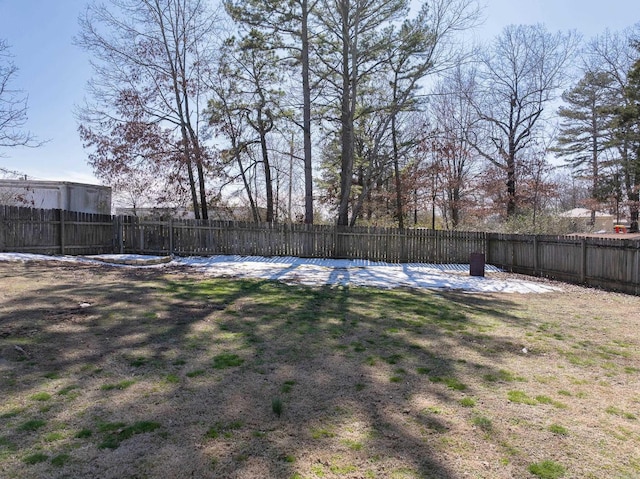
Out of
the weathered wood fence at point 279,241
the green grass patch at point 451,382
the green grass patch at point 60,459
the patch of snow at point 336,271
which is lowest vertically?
the green grass patch at point 451,382

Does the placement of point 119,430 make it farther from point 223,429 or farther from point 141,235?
point 141,235

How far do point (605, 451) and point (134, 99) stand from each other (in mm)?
17567

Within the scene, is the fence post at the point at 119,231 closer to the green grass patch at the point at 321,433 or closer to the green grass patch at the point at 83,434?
the green grass patch at the point at 83,434

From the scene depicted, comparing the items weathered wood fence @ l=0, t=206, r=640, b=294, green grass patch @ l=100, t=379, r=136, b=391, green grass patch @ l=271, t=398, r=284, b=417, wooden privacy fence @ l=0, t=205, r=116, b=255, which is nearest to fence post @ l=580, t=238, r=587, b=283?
weathered wood fence @ l=0, t=206, r=640, b=294

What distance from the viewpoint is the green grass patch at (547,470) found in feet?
6.99

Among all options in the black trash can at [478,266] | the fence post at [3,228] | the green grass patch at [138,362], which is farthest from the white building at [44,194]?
the green grass patch at [138,362]

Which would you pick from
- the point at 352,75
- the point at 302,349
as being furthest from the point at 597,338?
the point at 352,75

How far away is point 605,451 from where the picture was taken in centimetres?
239

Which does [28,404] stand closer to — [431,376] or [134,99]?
[431,376]

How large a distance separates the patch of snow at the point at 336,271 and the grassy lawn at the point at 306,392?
3394 mm

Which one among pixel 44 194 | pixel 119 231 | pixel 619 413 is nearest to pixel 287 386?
pixel 619 413

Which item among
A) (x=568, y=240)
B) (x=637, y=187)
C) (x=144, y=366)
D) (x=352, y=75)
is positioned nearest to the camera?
(x=144, y=366)

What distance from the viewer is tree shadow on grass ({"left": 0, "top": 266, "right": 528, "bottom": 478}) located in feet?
7.23

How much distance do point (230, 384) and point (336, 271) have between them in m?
8.62
